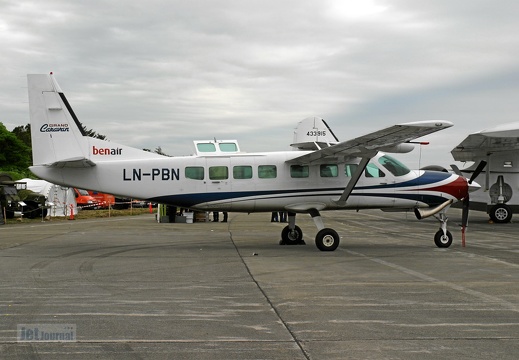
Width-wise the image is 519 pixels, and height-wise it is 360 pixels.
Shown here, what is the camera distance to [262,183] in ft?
55.4

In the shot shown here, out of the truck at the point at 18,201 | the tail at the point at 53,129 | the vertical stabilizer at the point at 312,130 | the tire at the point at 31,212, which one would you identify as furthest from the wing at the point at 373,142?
the tire at the point at 31,212

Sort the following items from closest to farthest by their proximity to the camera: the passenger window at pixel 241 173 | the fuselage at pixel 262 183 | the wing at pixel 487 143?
the fuselage at pixel 262 183
the passenger window at pixel 241 173
the wing at pixel 487 143

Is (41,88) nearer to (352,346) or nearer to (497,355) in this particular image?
(352,346)

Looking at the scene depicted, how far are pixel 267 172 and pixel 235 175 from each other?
89 centimetres

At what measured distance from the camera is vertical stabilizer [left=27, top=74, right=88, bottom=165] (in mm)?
16344

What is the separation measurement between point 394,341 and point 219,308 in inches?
109

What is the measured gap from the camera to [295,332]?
23.3 feet

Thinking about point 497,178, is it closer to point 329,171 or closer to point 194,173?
point 329,171

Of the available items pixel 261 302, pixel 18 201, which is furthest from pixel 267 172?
pixel 18 201

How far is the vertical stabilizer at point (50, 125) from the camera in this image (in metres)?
16.3

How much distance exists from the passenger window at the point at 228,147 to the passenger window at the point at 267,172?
110cm

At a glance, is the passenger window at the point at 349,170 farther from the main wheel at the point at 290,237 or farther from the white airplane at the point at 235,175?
the main wheel at the point at 290,237

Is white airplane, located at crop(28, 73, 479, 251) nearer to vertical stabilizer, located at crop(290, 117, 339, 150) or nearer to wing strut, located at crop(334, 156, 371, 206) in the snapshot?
wing strut, located at crop(334, 156, 371, 206)

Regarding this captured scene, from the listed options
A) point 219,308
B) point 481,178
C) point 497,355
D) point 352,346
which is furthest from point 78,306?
point 481,178
